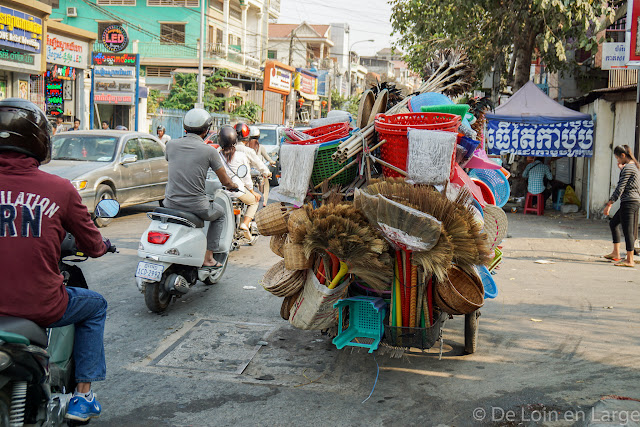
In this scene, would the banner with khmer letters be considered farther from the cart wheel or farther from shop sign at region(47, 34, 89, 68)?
shop sign at region(47, 34, 89, 68)

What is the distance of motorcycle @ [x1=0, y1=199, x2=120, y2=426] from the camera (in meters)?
2.50

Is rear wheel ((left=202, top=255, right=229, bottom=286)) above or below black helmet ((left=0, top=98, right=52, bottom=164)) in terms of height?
below

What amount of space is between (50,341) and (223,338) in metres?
2.36

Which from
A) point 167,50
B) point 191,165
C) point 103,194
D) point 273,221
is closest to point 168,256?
point 191,165

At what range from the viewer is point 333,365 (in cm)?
487

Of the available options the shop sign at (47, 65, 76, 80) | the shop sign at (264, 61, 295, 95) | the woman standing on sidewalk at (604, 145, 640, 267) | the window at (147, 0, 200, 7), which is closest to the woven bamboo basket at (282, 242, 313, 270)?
the woman standing on sidewalk at (604, 145, 640, 267)

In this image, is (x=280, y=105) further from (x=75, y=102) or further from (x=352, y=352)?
(x=352, y=352)

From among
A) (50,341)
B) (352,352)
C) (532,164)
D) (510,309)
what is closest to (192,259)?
(352,352)

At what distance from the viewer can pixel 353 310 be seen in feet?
14.8

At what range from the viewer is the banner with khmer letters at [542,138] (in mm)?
14328

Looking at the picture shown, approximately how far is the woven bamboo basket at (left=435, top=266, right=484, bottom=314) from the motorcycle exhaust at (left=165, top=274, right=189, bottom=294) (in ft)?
9.01

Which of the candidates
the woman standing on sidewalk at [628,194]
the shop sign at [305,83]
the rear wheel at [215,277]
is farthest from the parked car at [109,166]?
the shop sign at [305,83]

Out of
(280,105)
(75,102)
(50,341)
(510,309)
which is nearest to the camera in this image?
(50,341)

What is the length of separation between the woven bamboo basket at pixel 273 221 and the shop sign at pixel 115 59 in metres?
21.8
